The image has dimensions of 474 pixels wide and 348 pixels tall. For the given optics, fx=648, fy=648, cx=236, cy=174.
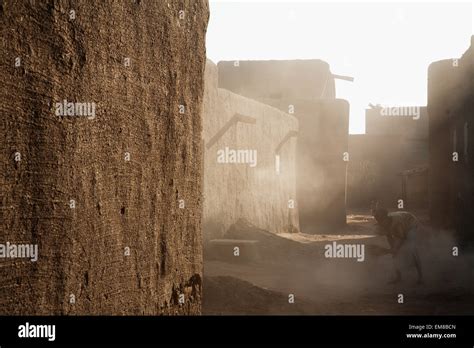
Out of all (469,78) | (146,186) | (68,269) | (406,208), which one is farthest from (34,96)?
(406,208)

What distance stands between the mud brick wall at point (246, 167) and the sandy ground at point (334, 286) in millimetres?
1149

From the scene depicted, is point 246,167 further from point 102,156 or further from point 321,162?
point 102,156

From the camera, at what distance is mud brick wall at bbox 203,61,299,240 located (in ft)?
36.6

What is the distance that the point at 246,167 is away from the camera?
1313 centimetres

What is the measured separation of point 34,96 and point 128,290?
1.22 metres

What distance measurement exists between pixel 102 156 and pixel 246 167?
1005 centimetres

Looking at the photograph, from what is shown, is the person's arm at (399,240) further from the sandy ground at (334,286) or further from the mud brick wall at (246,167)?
the mud brick wall at (246,167)

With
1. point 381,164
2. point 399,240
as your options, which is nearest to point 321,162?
point 399,240

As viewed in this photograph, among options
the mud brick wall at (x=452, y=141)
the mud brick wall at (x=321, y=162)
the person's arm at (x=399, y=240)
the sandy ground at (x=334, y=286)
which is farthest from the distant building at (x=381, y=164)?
the person's arm at (x=399, y=240)

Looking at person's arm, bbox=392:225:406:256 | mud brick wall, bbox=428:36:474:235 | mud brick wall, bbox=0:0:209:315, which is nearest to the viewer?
mud brick wall, bbox=0:0:209:315

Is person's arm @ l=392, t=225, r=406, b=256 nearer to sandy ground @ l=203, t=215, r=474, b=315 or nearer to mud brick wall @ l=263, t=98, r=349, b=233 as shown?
sandy ground @ l=203, t=215, r=474, b=315

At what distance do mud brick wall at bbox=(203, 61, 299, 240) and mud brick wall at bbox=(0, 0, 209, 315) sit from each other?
660 centimetres

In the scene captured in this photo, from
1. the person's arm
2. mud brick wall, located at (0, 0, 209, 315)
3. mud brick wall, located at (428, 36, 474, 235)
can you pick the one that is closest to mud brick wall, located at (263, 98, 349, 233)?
mud brick wall, located at (428, 36, 474, 235)

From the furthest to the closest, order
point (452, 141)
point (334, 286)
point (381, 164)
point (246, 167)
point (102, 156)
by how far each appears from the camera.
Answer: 1. point (381, 164)
2. point (452, 141)
3. point (246, 167)
4. point (334, 286)
5. point (102, 156)
